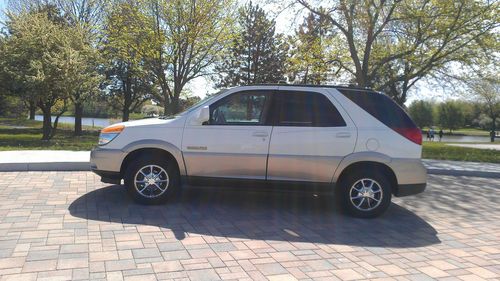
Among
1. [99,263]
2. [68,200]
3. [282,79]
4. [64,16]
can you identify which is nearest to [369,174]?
[99,263]

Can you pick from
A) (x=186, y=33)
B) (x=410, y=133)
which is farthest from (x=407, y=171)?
(x=186, y=33)

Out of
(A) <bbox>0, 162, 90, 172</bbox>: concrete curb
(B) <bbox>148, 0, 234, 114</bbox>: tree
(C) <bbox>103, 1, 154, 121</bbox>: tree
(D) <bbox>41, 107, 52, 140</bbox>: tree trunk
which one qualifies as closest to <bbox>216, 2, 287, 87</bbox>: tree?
(C) <bbox>103, 1, 154, 121</bbox>: tree

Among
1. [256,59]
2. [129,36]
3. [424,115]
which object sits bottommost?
[424,115]

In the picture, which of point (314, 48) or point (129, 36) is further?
point (129, 36)

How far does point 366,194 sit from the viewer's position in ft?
19.6

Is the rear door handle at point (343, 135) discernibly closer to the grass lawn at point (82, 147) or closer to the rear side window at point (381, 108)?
the rear side window at point (381, 108)

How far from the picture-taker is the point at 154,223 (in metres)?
5.31

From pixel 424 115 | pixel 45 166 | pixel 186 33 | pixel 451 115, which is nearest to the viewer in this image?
pixel 45 166

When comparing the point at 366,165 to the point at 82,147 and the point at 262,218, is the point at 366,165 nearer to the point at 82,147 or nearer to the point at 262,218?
the point at 262,218

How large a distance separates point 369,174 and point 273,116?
1579 millimetres

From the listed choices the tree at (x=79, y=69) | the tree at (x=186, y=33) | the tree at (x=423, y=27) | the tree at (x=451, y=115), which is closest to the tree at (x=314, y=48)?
the tree at (x=423, y=27)

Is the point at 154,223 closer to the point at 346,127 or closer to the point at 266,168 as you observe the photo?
the point at 266,168

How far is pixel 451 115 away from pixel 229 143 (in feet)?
263

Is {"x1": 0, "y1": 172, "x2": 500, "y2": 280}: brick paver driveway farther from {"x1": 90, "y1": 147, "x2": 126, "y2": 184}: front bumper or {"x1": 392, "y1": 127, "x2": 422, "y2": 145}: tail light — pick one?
{"x1": 392, "y1": 127, "x2": 422, "y2": 145}: tail light
